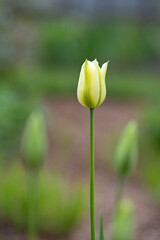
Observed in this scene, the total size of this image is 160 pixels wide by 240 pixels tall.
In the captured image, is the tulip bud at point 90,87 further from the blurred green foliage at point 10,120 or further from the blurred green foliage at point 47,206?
the blurred green foliage at point 10,120

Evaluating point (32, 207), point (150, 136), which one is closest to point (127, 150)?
point (32, 207)

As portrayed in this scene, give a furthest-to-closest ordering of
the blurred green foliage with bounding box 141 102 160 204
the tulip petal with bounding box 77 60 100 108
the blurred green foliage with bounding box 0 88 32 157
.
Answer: the blurred green foliage with bounding box 141 102 160 204 < the blurred green foliage with bounding box 0 88 32 157 < the tulip petal with bounding box 77 60 100 108

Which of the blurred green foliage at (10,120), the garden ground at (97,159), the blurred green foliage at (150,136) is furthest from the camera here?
the blurred green foliage at (150,136)

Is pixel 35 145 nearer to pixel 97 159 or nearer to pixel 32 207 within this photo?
pixel 32 207

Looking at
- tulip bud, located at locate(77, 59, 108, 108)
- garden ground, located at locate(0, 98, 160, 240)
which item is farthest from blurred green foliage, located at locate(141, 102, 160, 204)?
tulip bud, located at locate(77, 59, 108, 108)

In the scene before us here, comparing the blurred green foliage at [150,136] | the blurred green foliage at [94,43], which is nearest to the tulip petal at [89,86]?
the blurred green foliage at [150,136]

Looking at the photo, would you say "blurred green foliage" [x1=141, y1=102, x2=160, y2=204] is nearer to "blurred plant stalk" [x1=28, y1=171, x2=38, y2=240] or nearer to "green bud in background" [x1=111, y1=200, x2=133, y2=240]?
"blurred plant stalk" [x1=28, y1=171, x2=38, y2=240]

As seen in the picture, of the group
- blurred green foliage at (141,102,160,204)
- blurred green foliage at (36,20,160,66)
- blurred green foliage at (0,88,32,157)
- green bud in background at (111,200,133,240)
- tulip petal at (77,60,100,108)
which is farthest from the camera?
blurred green foliage at (36,20,160,66)
